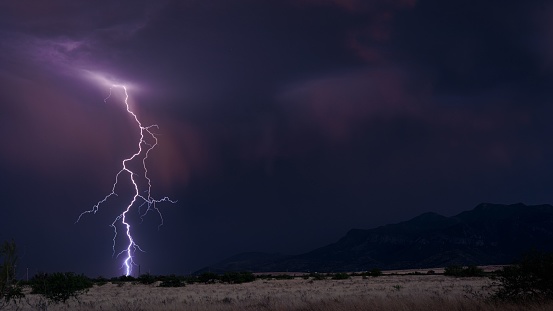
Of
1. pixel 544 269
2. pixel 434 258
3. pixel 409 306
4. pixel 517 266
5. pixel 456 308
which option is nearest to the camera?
pixel 456 308

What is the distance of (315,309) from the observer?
46.2 feet

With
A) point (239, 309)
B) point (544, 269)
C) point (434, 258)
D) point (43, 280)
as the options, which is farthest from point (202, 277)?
point (434, 258)

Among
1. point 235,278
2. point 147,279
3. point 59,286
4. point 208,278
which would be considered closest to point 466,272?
point 235,278

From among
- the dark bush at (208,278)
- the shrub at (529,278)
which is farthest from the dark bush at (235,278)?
the shrub at (529,278)

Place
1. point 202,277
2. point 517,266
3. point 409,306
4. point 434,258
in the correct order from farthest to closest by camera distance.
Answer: point 434,258 < point 202,277 < point 517,266 < point 409,306

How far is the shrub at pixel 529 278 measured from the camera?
45.3 feet

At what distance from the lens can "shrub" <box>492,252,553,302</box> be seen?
13.8 meters

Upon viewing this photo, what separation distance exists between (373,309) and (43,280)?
26.3 meters

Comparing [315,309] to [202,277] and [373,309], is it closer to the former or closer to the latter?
[373,309]

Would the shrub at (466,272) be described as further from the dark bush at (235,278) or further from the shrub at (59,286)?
the shrub at (59,286)

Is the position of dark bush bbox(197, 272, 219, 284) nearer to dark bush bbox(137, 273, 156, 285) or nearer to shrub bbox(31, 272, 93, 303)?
dark bush bbox(137, 273, 156, 285)

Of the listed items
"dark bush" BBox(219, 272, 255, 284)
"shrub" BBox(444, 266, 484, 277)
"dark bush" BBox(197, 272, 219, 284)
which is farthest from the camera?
"dark bush" BBox(197, 272, 219, 284)

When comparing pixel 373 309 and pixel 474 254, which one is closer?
pixel 373 309

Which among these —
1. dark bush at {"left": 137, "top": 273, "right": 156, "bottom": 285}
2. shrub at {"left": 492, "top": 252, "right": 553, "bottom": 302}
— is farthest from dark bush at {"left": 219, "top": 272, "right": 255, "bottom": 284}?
shrub at {"left": 492, "top": 252, "right": 553, "bottom": 302}
